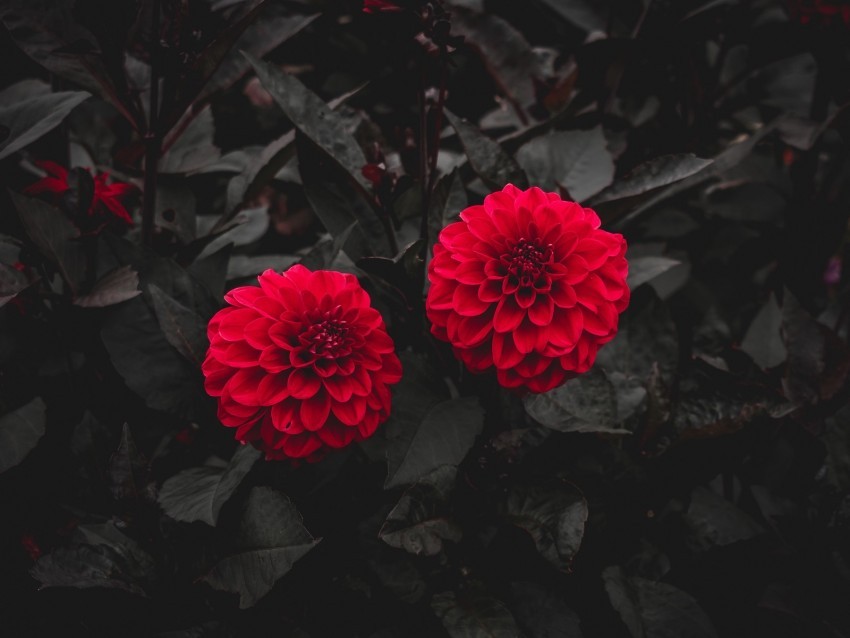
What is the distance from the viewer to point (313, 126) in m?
1.05

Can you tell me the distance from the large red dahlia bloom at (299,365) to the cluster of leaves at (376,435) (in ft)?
0.33

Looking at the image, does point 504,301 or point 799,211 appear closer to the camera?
point 504,301

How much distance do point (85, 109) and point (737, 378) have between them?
4.45 ft

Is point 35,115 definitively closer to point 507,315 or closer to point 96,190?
point 96,190

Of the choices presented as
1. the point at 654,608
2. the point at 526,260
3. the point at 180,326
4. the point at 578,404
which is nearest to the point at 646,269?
the point at 578,404

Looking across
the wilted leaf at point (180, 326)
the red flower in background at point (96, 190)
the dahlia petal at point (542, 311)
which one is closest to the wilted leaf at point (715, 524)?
the dahlia petal at point (542, 311)

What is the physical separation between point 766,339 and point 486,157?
0.70m

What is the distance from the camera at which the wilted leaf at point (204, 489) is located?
0.83m

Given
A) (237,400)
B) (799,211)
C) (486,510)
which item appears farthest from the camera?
(799,211)

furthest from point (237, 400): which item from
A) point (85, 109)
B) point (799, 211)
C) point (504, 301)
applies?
point (799, 211)

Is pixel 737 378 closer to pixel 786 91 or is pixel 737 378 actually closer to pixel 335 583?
pixel 335 583

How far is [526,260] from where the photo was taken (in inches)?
33.4

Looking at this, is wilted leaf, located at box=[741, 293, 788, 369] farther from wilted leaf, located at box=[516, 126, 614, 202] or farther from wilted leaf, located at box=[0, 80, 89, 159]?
wilted leaf, located at box=[0, 80, 89, 159]

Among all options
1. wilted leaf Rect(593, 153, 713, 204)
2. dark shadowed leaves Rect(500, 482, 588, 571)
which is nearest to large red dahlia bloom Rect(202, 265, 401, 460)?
dark shadowed leaves Rect(500, 482, 588, 571)
